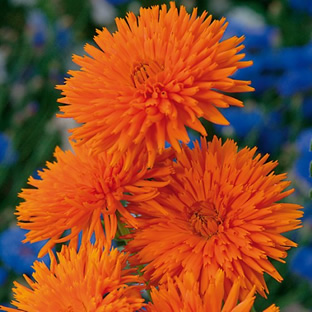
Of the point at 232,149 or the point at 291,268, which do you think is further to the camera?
the point at 291,268

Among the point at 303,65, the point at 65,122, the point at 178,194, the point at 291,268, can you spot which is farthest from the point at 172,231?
the point at 303,65

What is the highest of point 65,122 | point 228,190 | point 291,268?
point 65,122

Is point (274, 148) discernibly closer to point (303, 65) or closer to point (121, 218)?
point (303, 65)

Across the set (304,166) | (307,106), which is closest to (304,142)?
(304,166)

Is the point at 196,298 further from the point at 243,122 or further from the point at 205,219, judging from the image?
the point at 243,122

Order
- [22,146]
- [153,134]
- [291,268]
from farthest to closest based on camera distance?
[22,146], [291,268], [153,134]

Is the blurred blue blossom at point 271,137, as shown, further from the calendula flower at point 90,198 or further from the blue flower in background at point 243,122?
the calendula flower at point 90,198
